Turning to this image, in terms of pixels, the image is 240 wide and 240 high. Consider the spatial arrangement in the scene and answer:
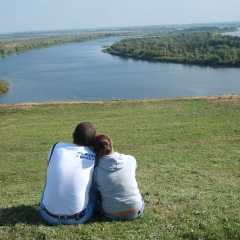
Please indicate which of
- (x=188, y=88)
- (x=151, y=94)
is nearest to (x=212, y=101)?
(x=151, y=94)

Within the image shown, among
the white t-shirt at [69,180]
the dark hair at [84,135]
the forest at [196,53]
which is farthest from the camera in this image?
the forest at [196,53]

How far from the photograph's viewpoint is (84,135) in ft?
14.7

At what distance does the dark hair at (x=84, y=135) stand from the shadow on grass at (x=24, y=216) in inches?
39.5

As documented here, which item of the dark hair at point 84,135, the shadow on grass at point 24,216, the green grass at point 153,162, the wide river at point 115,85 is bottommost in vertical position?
the wide river at point 115,85

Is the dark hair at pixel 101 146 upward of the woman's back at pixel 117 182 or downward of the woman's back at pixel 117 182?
upward

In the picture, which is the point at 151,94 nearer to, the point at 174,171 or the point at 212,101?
the point at 212,101

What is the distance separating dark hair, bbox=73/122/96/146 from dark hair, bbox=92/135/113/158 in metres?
0.08

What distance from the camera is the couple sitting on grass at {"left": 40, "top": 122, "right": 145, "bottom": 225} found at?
4207 mm

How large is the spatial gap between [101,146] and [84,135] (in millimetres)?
277

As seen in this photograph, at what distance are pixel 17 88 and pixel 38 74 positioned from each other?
1456 cm

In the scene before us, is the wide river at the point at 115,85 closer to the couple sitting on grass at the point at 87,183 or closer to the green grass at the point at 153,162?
the green grass at the point at 153,162

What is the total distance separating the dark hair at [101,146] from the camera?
4.40 m

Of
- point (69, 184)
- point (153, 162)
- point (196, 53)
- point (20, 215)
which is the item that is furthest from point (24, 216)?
point (196, 53)

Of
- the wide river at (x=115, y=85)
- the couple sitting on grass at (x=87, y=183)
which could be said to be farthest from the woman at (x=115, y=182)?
the wide river at (x=115, y=85)
